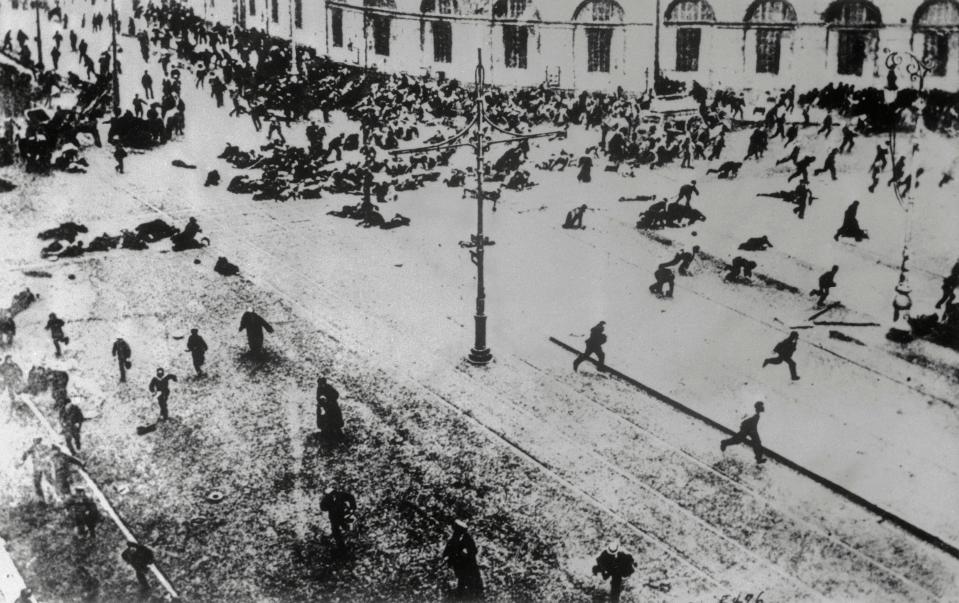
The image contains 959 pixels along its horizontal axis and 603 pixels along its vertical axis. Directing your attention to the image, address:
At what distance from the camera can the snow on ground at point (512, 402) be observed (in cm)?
1242

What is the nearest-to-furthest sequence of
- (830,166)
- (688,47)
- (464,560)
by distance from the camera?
1. (464,560)
2. (830,166)
3. (688,47)

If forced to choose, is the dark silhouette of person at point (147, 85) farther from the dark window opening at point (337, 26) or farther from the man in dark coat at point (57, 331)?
the man in dark coat at point (57, 331)

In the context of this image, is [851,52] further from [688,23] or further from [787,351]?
[787,351]

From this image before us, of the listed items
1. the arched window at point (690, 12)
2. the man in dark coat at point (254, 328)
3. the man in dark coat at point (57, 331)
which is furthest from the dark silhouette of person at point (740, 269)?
the arched window at point (690, 12)

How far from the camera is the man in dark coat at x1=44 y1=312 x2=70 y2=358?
57.7 feet

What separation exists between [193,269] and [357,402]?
7909 mm

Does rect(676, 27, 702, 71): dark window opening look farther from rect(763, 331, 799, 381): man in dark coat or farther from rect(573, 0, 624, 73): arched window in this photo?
rect(763, 331, 799, 381): man in dark coat

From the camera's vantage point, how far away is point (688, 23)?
37.7 metres

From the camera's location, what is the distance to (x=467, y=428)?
1552cm

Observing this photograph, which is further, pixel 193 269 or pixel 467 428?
pixel 193 269

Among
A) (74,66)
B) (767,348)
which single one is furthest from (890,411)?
(74,66)

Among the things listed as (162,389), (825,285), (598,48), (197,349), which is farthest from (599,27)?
(162,389)

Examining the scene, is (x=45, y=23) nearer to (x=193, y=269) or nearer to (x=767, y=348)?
(x=193, y=269)

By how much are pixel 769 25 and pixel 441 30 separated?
14.1 meters
